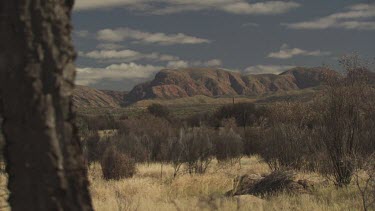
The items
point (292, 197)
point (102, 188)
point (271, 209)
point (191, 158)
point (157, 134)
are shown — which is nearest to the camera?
point (271, 209)

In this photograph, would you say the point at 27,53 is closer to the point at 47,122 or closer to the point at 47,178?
the point at 47,122

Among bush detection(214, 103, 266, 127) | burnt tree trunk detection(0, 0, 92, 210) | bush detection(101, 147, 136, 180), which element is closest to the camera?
burnt tree trunk detection(0, 0, 92, 210)

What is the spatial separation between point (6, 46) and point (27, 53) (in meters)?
0.15

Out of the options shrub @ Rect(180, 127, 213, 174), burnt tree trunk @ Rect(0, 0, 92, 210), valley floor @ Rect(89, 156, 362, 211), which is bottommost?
shrub @ Rect(180, 127, 213, 174)

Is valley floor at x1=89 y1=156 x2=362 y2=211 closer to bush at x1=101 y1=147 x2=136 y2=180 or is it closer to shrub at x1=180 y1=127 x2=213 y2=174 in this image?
bush at x1=101 y1=147 x2=136 y2=180

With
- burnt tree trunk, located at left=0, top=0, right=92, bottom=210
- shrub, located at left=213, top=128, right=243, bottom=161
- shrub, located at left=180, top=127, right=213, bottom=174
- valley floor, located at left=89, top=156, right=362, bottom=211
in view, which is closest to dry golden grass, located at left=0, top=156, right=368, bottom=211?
valley floor, located at left=89, top=156, right=362, bottom=211

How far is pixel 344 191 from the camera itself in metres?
12.0

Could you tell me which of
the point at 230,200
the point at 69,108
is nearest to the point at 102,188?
the point at 230,200

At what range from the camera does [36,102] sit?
3.30 metres

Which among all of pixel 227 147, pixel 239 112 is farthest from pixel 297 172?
pixel 239 112

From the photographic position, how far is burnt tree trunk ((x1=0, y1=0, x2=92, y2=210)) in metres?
3.30

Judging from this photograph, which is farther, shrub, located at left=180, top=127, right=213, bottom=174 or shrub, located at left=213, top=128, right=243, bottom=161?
shrub, located at left=213, top=128, right=243, bottom=161

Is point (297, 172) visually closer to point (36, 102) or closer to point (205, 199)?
point (205, 199)

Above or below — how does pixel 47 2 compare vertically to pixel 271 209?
above
